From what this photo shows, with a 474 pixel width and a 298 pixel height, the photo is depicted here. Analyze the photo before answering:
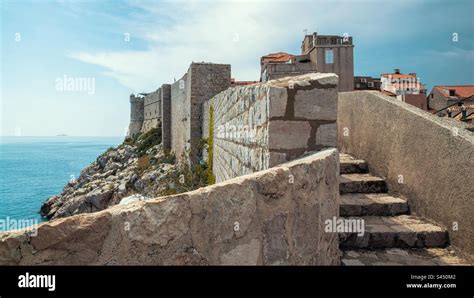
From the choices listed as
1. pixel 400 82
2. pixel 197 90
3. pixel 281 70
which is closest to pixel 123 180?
pixel 197 90

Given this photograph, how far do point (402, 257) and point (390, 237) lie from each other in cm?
26

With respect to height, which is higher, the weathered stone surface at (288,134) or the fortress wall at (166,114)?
the fortress wall at (166,114)

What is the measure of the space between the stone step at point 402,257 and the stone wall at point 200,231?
0.74m

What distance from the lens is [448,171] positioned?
9.93 ft

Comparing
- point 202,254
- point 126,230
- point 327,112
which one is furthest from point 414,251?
point 126,230

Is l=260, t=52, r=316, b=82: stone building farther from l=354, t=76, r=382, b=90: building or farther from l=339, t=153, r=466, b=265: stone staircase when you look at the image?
l=339, t=153, r=466, b=265: stone staircase

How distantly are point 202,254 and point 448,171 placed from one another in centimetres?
262

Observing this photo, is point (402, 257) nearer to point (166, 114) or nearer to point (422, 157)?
point (422, 157)

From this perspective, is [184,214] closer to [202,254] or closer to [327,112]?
[202,254]

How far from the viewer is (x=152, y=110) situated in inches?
1505

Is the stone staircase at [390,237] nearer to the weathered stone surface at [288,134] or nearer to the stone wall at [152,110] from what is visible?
the weathered stone surface at [288,134]

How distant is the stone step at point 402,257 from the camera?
2.70 meters

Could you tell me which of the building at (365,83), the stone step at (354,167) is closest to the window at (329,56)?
the building at (365,83)

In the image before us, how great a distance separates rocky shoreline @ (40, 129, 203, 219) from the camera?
18.6 metres
